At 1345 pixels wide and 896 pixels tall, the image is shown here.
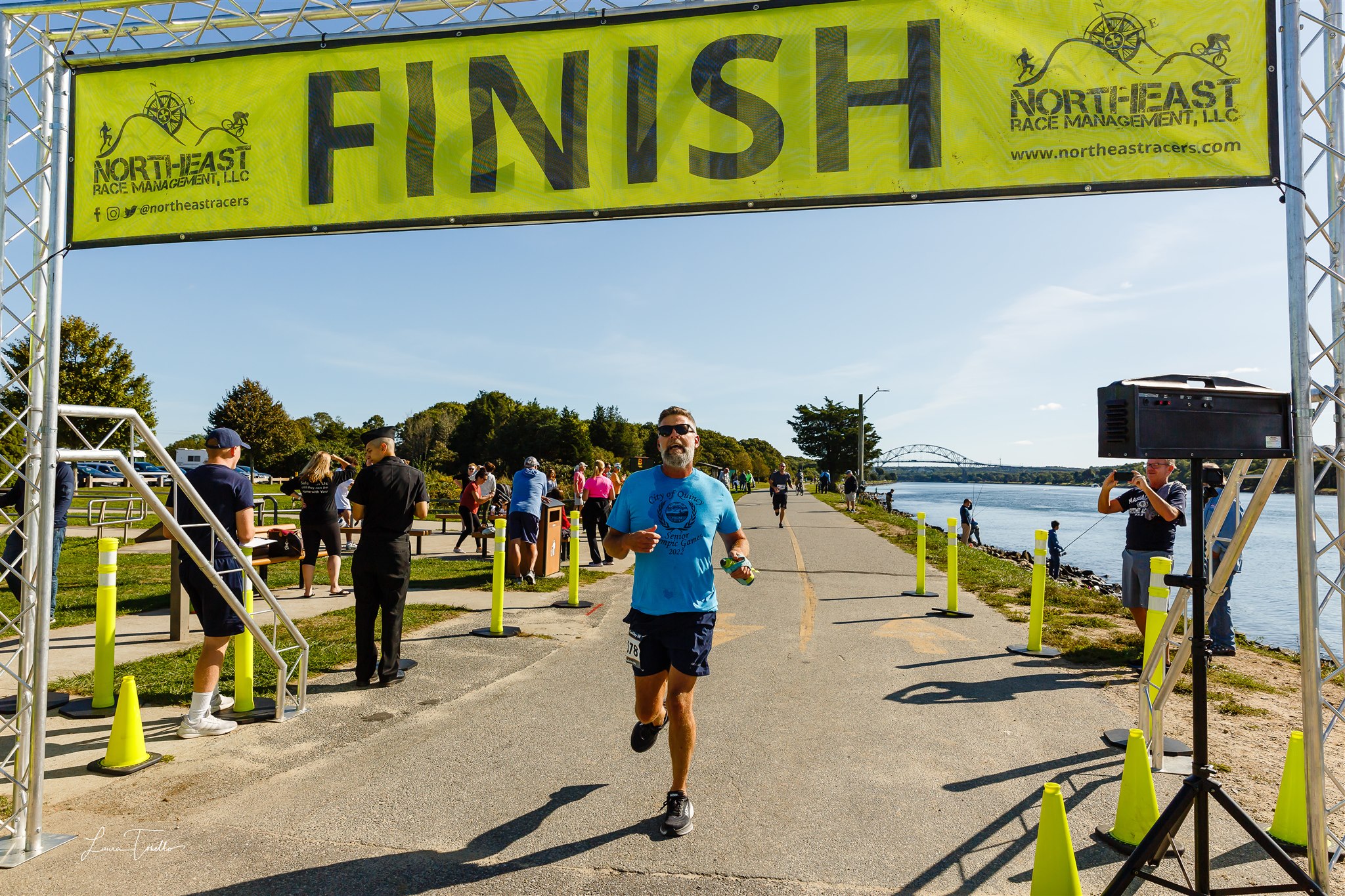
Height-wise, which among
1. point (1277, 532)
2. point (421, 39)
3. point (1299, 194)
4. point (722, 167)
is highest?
point (421, 39)

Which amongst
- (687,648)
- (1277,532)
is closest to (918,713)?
(687,648)

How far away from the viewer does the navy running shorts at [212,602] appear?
5.02 metres

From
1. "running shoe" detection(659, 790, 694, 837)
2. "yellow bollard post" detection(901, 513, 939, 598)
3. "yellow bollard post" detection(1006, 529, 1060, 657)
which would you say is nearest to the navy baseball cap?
"running shoe" detection(659, 790, 694, 837)

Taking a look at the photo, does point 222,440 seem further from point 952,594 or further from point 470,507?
point 470,507

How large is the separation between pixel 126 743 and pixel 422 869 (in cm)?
241

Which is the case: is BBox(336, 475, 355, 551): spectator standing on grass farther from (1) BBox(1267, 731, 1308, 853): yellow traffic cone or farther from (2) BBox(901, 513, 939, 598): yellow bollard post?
(1) BBox(1267, 731, 1308, 853): yellow traffic cone

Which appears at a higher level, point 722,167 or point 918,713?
point 722,167

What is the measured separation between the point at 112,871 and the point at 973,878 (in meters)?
3.93

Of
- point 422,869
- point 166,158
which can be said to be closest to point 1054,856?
point 422,869

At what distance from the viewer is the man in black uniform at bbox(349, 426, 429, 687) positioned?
618 cm

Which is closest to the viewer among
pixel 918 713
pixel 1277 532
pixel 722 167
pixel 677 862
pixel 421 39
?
pixel 677 862

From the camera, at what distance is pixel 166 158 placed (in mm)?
5051

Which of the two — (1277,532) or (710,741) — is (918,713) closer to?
(710,741)

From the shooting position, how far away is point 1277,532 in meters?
61.0
